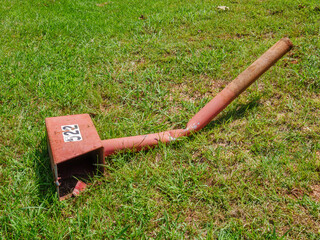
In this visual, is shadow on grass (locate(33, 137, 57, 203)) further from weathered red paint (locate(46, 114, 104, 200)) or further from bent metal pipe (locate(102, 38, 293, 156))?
bent metal pipe (locate(102, 38, 293, 156))

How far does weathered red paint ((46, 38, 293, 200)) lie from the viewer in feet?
5.72

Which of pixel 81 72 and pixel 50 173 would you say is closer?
pixel 50 173

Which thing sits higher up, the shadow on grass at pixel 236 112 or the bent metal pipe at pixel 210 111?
the bent metal pipe at pixel 210 111

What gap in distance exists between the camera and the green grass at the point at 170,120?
1728mm

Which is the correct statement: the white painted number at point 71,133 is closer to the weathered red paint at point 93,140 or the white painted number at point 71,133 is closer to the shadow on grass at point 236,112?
the weathered red paint at point 93,140

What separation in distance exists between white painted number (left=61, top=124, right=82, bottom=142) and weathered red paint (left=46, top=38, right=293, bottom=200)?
23 mm

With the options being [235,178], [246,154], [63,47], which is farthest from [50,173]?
[63,47]

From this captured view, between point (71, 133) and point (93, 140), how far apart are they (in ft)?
0.48

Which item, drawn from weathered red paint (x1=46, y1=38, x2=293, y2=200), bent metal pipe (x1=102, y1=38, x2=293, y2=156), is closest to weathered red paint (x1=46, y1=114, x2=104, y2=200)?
weathered red paint (x1=46, y1=38, x2=293, y2=200)

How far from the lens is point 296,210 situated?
1750 millimetres

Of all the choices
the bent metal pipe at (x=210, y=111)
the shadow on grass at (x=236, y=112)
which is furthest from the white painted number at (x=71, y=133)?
the shadow on grass at (x=236, y=112)

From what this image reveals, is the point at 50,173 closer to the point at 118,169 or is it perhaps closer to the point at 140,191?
the point at 118,169

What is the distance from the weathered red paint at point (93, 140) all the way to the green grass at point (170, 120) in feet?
0.27

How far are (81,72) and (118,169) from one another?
4.82 ft
